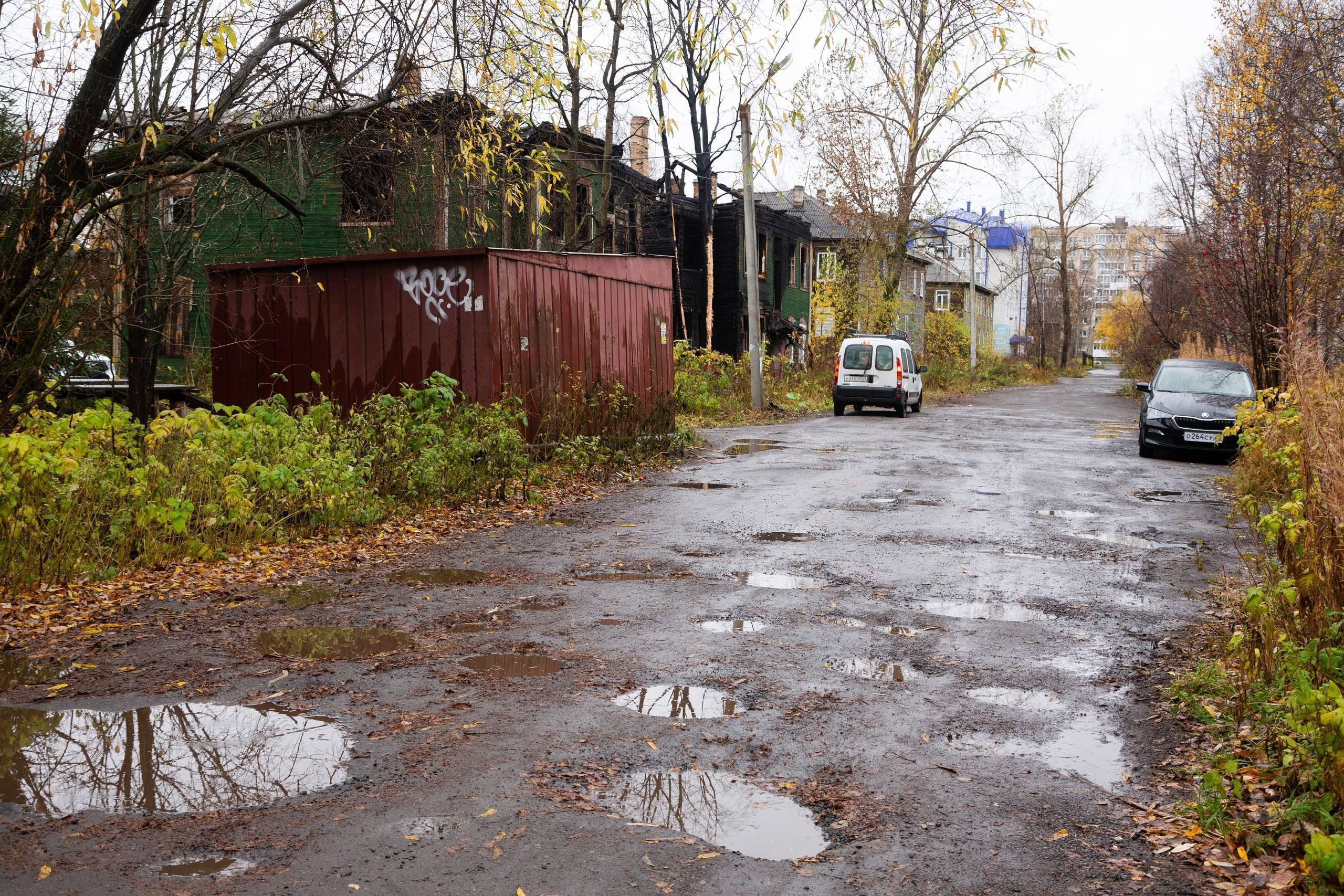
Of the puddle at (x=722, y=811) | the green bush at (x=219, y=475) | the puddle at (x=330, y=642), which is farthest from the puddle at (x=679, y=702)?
the green bush at (x=219, y=475)

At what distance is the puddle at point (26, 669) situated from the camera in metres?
5.40

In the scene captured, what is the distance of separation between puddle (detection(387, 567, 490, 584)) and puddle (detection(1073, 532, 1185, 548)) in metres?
5.83

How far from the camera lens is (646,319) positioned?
1811 cm

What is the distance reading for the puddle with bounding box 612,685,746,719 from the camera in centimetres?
513

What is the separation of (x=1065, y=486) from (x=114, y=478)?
11.3 m

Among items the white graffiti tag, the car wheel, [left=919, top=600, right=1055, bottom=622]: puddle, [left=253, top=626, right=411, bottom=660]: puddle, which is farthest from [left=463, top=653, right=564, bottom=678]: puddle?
the car wheel

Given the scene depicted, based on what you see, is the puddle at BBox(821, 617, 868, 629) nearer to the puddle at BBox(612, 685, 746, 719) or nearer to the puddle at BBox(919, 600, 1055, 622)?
the puddle at BBox(919, 600, 1055, 622)

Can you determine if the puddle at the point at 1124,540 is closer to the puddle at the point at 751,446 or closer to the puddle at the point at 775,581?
the puddle at the point at 775,581

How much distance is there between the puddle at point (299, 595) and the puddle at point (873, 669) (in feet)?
11.6

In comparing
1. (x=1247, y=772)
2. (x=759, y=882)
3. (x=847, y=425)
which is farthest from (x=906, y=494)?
(x=847, y=425)

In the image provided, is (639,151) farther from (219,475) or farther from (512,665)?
(512,665)

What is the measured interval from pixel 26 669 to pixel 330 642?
5.01 ft

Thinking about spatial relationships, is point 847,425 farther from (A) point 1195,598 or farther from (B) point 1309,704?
(B) point 1309,704

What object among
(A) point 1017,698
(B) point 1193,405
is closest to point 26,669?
(A) point 1017,698
